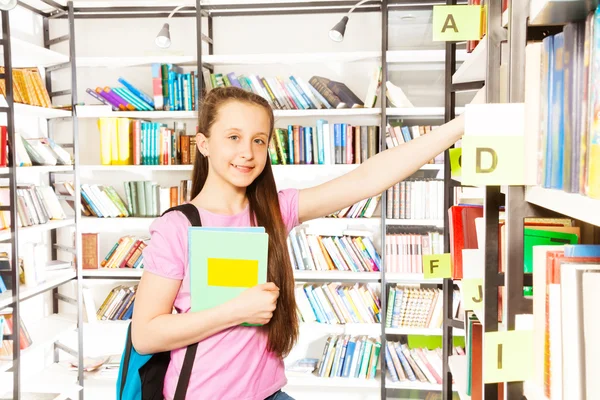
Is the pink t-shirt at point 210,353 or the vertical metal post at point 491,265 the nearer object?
the vertical metal post at point 491,265

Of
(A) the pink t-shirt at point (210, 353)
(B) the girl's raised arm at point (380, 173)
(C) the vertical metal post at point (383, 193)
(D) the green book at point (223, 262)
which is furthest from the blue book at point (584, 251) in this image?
(C) the vertical metal post at point (383, 193)

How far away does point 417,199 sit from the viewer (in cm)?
338

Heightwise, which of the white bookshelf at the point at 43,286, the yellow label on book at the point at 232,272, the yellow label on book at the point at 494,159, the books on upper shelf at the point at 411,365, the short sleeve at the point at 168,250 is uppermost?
the yellow label on book at the point at 494,159

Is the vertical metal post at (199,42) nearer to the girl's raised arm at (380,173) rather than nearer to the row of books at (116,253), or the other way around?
the row of books at (116,253)

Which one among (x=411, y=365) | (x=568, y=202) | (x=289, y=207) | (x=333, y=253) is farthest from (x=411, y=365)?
(x=568, y=202)

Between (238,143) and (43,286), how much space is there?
230 centimetres

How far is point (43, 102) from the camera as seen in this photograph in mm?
Result: 3264

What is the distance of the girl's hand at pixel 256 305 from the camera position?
3.76 ft

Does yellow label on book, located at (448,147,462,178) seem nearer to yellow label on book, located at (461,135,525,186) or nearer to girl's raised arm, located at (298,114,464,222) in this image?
girl's raised arm, located at (298,114,464,222)

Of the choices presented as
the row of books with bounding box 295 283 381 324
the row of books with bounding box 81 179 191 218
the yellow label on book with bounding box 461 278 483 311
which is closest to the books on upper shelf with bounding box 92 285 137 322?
the row of books with bounding box 81 179 191 218

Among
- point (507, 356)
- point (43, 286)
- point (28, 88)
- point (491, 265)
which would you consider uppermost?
point (28, 88)

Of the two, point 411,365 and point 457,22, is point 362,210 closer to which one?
point 411,365

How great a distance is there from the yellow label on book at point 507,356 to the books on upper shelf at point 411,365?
2659mm

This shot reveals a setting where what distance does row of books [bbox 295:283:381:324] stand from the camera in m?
3.43
